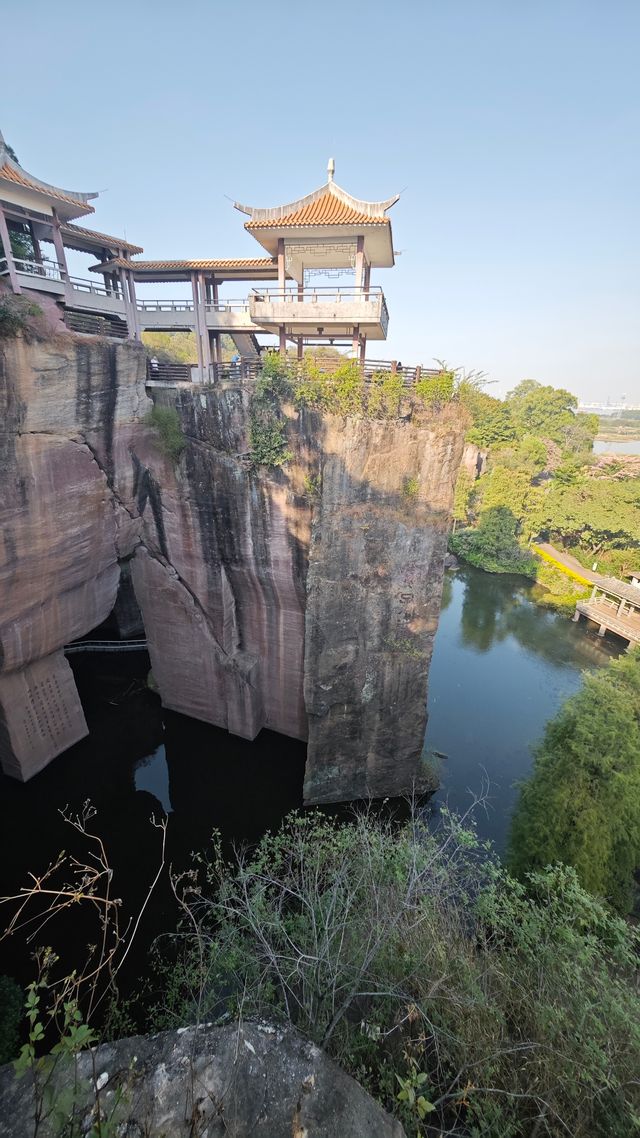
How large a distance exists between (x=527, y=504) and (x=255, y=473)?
73.9 ft

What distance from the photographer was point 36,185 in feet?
38.0

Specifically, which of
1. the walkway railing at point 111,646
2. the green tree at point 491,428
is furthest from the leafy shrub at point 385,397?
the green tree at point 491,428

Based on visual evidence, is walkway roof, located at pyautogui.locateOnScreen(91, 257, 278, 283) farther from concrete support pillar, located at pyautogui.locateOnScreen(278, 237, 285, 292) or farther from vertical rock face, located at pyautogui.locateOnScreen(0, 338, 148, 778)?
vertical rock face, located at pyautogui.locateOnScreen(0, 338, 148, 778)

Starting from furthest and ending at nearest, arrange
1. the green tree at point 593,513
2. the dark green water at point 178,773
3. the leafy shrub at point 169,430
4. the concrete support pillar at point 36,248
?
the green tree at point 593,513
the concrete support pillar at point 36,248
the leafy shrub at point 169,430
the dark green water at point 178,773

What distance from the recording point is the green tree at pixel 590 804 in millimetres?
8439

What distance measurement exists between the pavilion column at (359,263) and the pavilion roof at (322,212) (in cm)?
60

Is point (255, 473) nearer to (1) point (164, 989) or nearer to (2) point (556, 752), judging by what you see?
(2) point (556, 752)

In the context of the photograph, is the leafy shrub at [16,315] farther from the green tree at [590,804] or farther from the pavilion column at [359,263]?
the green tree at [590,804]

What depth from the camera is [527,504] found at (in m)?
28.6

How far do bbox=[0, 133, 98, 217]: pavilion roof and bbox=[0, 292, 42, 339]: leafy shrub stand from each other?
4.13 meters

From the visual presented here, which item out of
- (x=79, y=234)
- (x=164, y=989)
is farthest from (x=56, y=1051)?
(x=79, y=234)

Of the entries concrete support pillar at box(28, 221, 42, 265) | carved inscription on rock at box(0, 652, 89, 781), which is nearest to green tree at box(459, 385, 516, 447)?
concrete support pillar at box(28, 221, 42, 265)

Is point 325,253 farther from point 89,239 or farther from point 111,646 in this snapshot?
point 111,646

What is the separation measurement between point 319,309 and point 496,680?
14.0 meters
